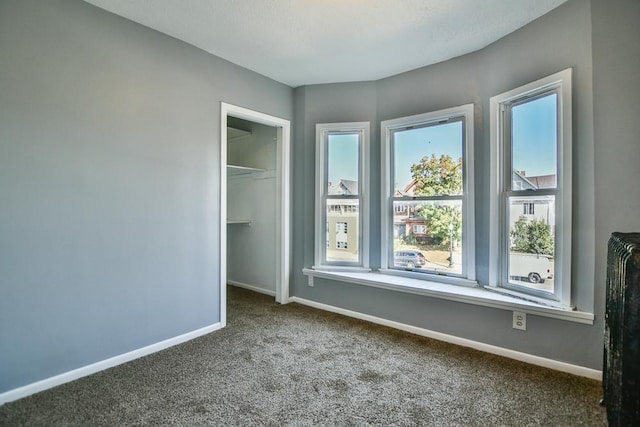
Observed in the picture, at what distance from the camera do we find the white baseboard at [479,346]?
2.11 meters

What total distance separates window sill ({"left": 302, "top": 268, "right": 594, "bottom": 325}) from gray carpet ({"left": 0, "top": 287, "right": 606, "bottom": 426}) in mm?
412

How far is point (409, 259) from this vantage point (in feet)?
10.6

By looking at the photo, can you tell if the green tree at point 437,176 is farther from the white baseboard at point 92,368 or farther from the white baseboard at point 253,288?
the white baseboard at point 92,368

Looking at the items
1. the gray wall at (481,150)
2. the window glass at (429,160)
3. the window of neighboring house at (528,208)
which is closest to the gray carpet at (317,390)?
the gray wall at (481,150)

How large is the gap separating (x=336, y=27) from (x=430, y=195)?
1.74 meters

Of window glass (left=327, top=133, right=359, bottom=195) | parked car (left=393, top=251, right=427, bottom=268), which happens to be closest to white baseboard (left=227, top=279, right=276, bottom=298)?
window glass (left=327, top=133, right=359, bottom=195)

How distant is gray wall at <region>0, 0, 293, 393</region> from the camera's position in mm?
1895

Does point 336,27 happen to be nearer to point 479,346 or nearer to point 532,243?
point 532,243

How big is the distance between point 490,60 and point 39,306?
3.85 m

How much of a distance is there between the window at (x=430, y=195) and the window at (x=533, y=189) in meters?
0.25

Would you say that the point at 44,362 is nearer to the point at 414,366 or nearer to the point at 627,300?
the point at 414,366

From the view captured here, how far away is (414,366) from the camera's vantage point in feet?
7.49

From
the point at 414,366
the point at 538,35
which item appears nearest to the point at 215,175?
the point at 414,366

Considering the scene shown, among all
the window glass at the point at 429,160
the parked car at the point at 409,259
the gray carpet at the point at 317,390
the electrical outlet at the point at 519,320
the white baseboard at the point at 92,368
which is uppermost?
the window glass at the point at 429,160
